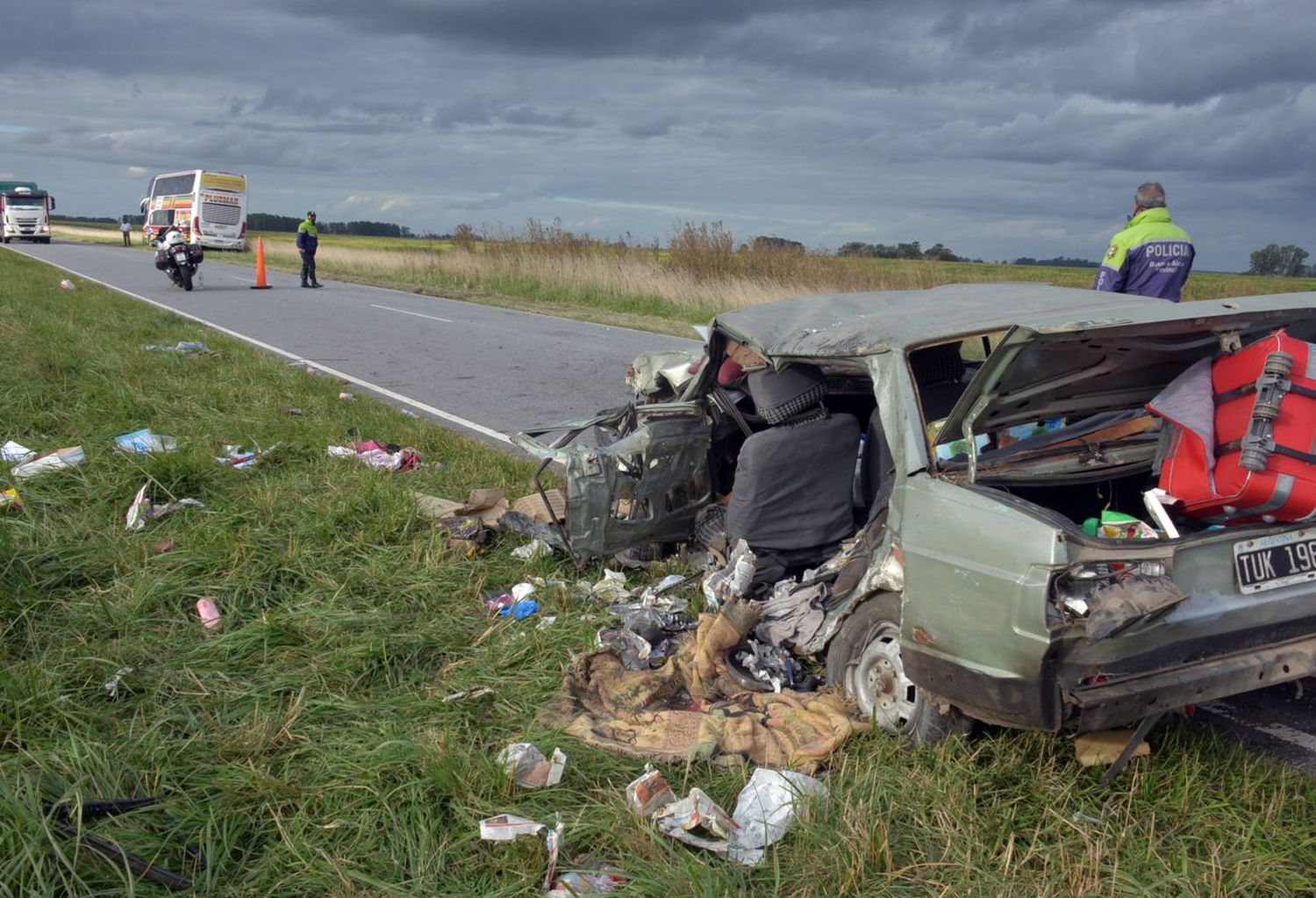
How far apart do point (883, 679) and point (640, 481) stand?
1.67 metres

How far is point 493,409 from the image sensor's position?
9438 millimetres

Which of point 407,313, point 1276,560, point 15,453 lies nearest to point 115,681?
point 15,453

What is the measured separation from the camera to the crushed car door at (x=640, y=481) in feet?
15.8

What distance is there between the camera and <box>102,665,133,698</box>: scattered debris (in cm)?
382

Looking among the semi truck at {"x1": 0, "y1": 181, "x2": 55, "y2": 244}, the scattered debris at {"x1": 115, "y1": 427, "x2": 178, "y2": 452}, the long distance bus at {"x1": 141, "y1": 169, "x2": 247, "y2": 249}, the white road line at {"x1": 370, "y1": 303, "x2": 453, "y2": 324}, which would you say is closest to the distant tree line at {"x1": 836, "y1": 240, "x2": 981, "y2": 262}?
the white road line at {"x1": 370, "y1": 303, "x2": 453, "y2": 324}

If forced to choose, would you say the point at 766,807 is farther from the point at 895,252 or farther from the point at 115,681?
the point at 895,252

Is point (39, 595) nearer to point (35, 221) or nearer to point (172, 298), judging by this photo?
point (172, 298)

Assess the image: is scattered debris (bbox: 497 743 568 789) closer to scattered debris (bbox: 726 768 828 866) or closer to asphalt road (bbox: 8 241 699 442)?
scattered debris (bbox: 726 768 828 866)

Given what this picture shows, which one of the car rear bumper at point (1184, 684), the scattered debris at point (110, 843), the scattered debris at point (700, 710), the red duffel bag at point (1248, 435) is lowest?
the scattered debris at point (110, 843)

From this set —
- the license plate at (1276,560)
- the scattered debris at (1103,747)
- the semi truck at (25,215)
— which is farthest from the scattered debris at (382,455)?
the semi truck at (25,215)

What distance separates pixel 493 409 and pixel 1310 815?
24.3 feet

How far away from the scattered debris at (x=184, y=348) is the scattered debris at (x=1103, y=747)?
1064 centimetres

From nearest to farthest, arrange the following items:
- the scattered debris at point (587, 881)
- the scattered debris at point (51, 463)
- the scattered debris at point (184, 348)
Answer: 1. the scattered debris at point (587, 881)
2. the scattered debris at point (51, 463)
3. the scattered debris at point (184, 348)

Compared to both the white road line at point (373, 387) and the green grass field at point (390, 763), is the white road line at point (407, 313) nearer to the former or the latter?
the white road line at point (373, 387)
